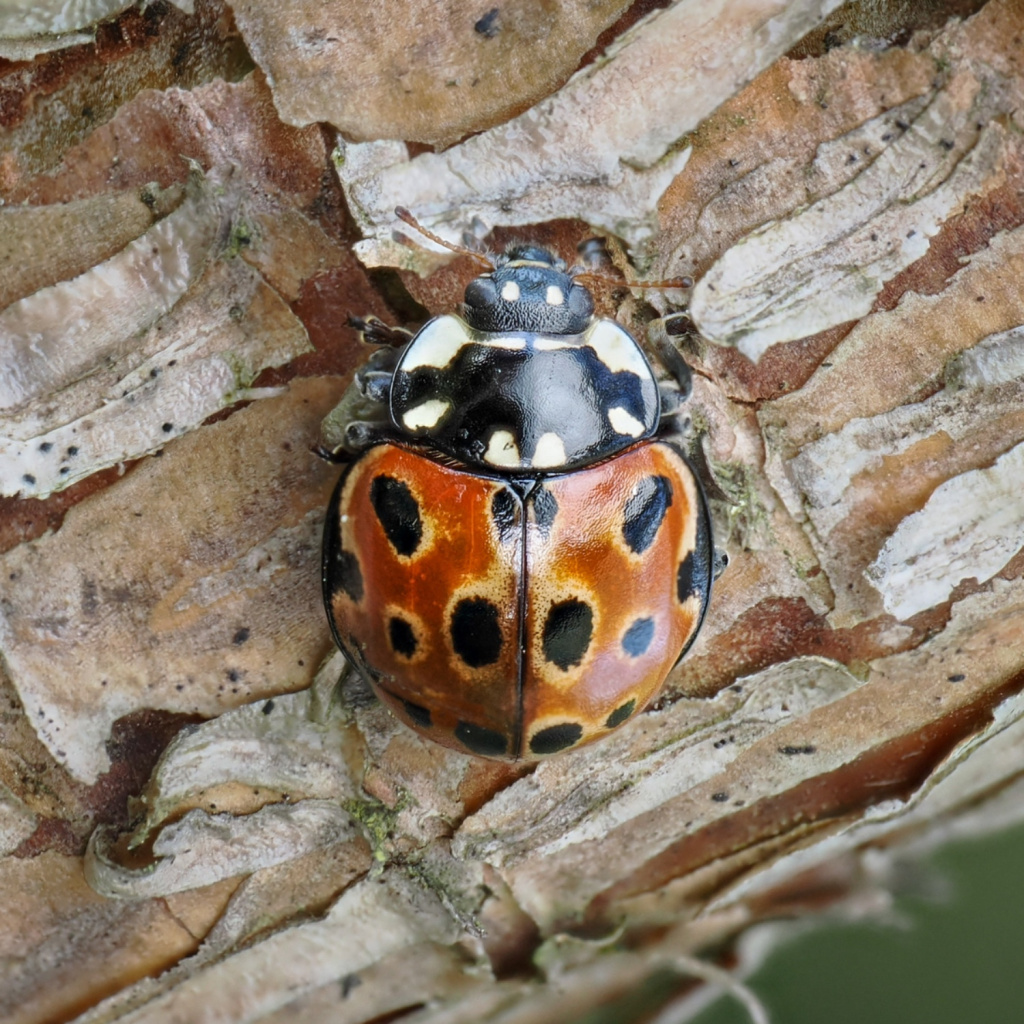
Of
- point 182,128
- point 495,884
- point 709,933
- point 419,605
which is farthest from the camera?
point 709,933

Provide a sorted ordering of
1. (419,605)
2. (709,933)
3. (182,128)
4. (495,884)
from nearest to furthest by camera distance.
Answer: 1. (182,128)
2. (419,605)
3. (495,884)
4. (709,933)

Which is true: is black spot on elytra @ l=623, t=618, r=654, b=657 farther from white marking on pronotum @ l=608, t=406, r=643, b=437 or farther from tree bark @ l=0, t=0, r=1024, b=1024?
white marking on pronotum @ l=608, t=406, r=643, b=437

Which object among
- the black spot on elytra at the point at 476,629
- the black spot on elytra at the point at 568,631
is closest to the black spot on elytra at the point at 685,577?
the black spot on elytra at the point at 568,631

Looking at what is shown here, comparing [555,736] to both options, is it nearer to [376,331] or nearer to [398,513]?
[398,513]

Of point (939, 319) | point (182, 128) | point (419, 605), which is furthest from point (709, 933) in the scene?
point (182, 128)

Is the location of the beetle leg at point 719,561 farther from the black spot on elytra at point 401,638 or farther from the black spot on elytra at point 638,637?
the black spot on elytra at point 401,638

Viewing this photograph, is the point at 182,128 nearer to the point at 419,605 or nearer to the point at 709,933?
the point at 419,605
